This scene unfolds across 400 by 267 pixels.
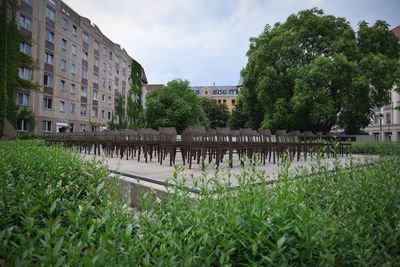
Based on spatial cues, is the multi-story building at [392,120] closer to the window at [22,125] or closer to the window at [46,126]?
the window at [46,126]

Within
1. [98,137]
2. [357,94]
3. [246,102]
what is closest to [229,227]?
[98,137]

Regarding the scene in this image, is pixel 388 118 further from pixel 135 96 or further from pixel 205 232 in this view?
pixel 205 232

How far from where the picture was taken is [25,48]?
31.2 m

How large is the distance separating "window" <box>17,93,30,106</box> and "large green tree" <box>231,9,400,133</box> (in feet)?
71.4

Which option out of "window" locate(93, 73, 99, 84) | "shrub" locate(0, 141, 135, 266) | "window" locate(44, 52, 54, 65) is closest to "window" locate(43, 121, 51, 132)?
"window" locate(44, 52, 54, 65)

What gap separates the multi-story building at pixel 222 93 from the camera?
112 metres

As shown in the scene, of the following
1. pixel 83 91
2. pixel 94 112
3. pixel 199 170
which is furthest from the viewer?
pixel 94 112

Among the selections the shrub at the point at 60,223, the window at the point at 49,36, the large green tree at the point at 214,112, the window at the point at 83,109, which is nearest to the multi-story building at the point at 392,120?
the large green tree at the point at 214,112

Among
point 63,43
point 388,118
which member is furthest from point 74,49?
point 388,118

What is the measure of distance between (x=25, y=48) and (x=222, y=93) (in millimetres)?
87242

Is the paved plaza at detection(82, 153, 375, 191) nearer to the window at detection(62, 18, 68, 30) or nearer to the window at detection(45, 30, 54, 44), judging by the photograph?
the window at detection(45, 30, 54, 44)

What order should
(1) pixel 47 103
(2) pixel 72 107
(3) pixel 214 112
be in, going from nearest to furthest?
(1) pixel 47 103
(2) pixel 72 107
(3) pixel 214 112

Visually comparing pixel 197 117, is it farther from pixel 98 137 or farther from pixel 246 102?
pixel 98 137

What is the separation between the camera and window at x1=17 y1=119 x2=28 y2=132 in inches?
1186
